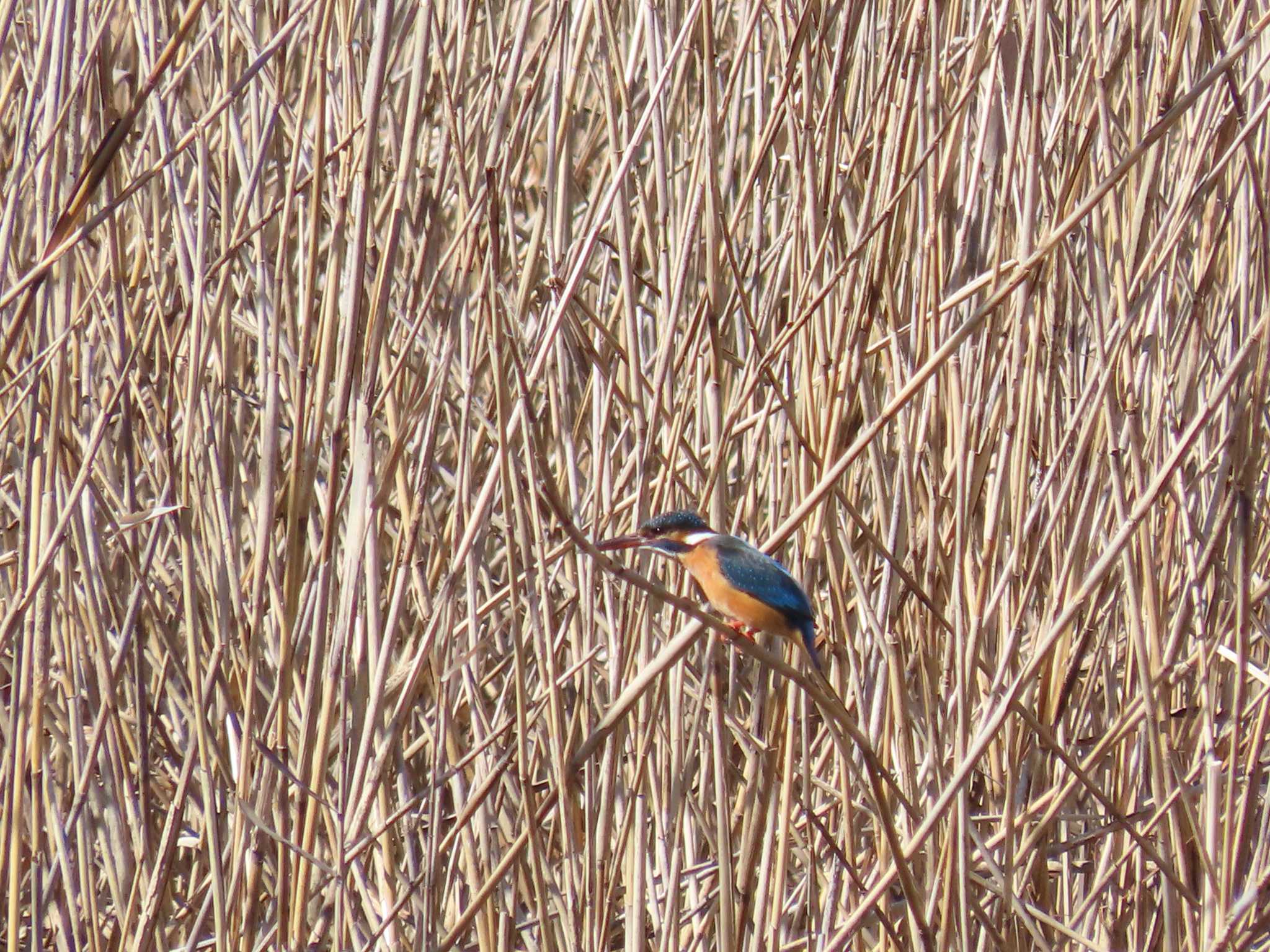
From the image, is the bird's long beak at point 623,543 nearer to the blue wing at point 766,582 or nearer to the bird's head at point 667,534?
the bird's head at point 667,534

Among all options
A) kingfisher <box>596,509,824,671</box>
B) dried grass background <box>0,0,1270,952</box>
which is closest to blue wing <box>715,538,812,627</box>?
kingfisher <box>596,509,824,671</box>

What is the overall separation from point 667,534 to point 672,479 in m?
0.20

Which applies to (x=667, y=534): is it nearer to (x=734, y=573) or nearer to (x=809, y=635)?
(x=734, y=573)

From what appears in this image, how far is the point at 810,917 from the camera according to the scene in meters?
2.31

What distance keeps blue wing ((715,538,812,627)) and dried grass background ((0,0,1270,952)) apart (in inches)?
5.0

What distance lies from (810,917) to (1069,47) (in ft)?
4.71

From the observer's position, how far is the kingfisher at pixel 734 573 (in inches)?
72.0

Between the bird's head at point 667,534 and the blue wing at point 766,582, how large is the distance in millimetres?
60

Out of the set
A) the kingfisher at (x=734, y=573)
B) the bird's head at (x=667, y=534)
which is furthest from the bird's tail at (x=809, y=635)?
the bird's head at (x=667, y=534)

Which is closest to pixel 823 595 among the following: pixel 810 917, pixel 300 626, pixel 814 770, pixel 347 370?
pixel 814 770

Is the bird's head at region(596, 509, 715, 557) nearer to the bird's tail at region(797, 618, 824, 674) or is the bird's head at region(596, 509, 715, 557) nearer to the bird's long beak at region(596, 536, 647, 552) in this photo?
the bird's long beak at region(596, 536, 647, 552)

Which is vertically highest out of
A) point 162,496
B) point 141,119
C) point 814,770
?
point 141,119

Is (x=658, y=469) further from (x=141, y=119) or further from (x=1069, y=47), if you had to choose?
(x=141, y=119)

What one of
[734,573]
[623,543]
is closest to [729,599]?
[734,573]
